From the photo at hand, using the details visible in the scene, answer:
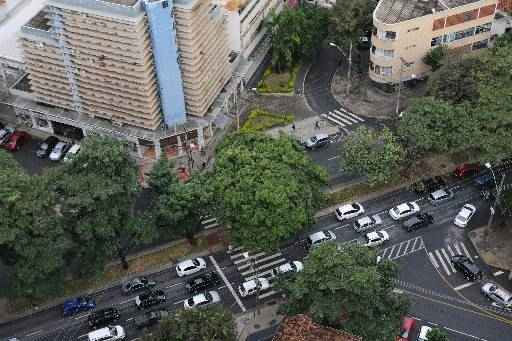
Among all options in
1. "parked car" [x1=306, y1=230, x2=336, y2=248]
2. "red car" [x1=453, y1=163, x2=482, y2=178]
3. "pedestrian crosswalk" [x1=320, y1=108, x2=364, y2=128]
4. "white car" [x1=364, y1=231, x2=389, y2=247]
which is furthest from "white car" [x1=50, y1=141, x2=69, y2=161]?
"red car" [x1=453, y1=163, x2=482, y2=178]

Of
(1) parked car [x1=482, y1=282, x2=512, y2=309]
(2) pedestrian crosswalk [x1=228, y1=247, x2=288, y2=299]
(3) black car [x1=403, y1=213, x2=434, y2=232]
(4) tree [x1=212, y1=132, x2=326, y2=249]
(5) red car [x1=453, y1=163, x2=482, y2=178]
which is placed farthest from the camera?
(5) red car [x1=453, y1=163, x2=482, y2=178]

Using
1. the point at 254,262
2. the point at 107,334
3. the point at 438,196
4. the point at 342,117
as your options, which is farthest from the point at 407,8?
the point at 107,334

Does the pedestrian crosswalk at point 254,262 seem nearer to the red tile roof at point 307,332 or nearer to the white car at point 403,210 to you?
the white car at point 403,210

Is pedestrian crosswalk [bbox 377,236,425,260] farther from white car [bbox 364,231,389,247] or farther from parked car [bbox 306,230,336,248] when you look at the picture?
parked car [bbox 306,230,336,248]

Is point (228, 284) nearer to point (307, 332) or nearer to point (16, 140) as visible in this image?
point (307, 332)

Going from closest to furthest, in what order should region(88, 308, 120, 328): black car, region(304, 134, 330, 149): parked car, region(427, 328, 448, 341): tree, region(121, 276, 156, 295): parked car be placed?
region(427, 328, 448, 341): tree < region(88, 308, 120, 328): black car < region(121, 276, 156, 295): parked car < region(304, 134, 330, 149): parked car

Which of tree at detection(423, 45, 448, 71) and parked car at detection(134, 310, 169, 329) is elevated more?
tree at detection(423, 45, 448, 71)

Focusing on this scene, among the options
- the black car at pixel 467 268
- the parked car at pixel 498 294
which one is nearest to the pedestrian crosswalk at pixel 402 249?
the black car at pixel 467 268
